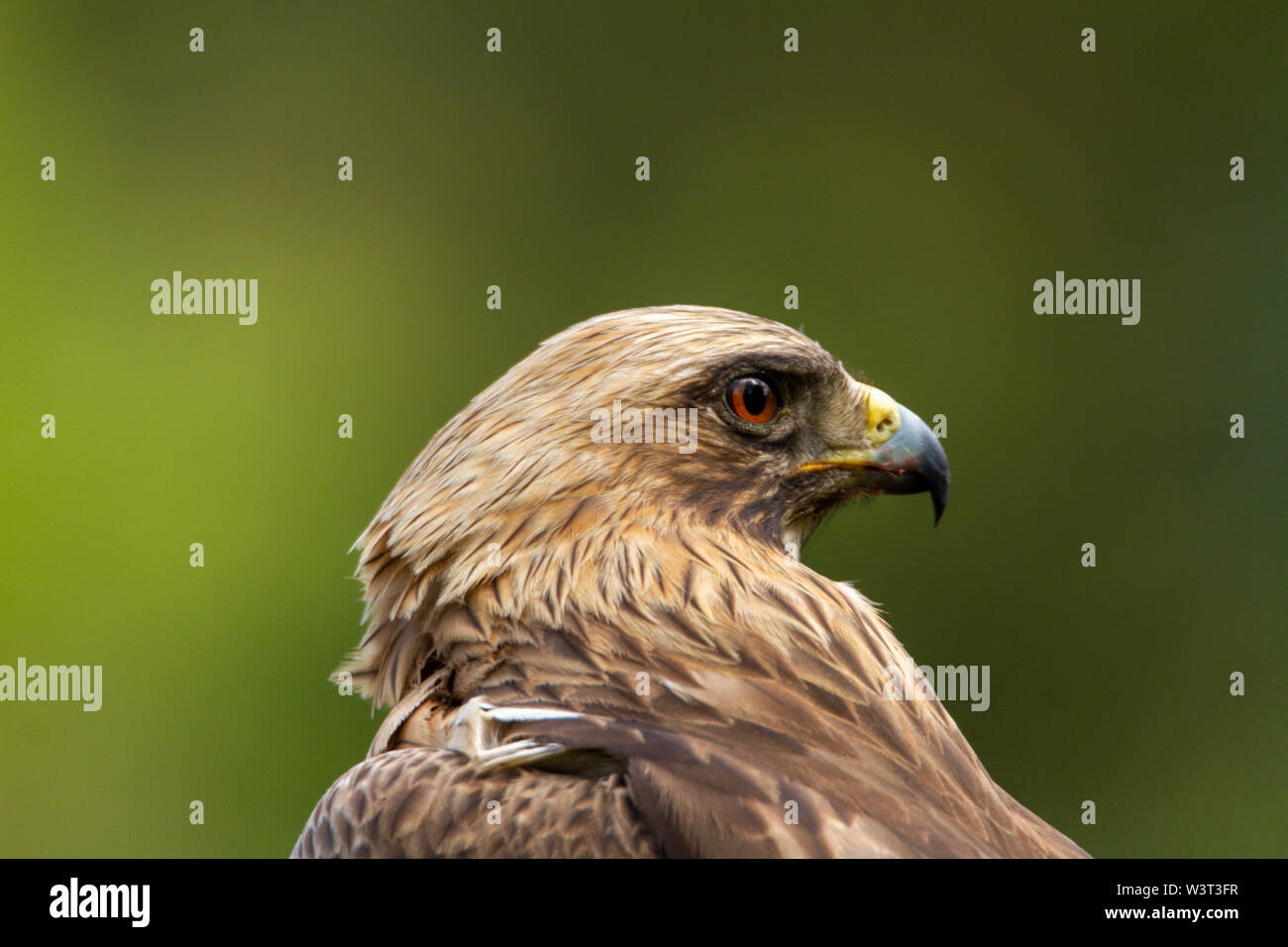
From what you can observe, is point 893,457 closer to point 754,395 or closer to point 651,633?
point 754,395

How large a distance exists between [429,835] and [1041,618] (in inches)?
225

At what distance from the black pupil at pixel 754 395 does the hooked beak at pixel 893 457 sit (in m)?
0.17

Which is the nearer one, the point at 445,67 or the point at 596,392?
the point at 596,392

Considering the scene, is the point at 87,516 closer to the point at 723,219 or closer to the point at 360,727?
the point at 360,727

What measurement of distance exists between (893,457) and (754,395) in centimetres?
32

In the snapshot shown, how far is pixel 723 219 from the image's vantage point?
310 inches

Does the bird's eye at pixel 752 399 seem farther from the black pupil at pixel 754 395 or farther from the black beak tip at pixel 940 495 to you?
the black beak tip at pixel 940 495

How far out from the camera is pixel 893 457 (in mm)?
3104

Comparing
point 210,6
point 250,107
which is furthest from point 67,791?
point 210,6

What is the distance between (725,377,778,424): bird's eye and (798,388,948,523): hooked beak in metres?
0.15

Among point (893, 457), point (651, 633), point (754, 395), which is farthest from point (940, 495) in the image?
point (651, 633)

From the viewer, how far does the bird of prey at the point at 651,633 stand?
229cm

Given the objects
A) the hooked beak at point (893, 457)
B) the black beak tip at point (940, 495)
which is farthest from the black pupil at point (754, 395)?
the black beak tip at point (940, 495)
